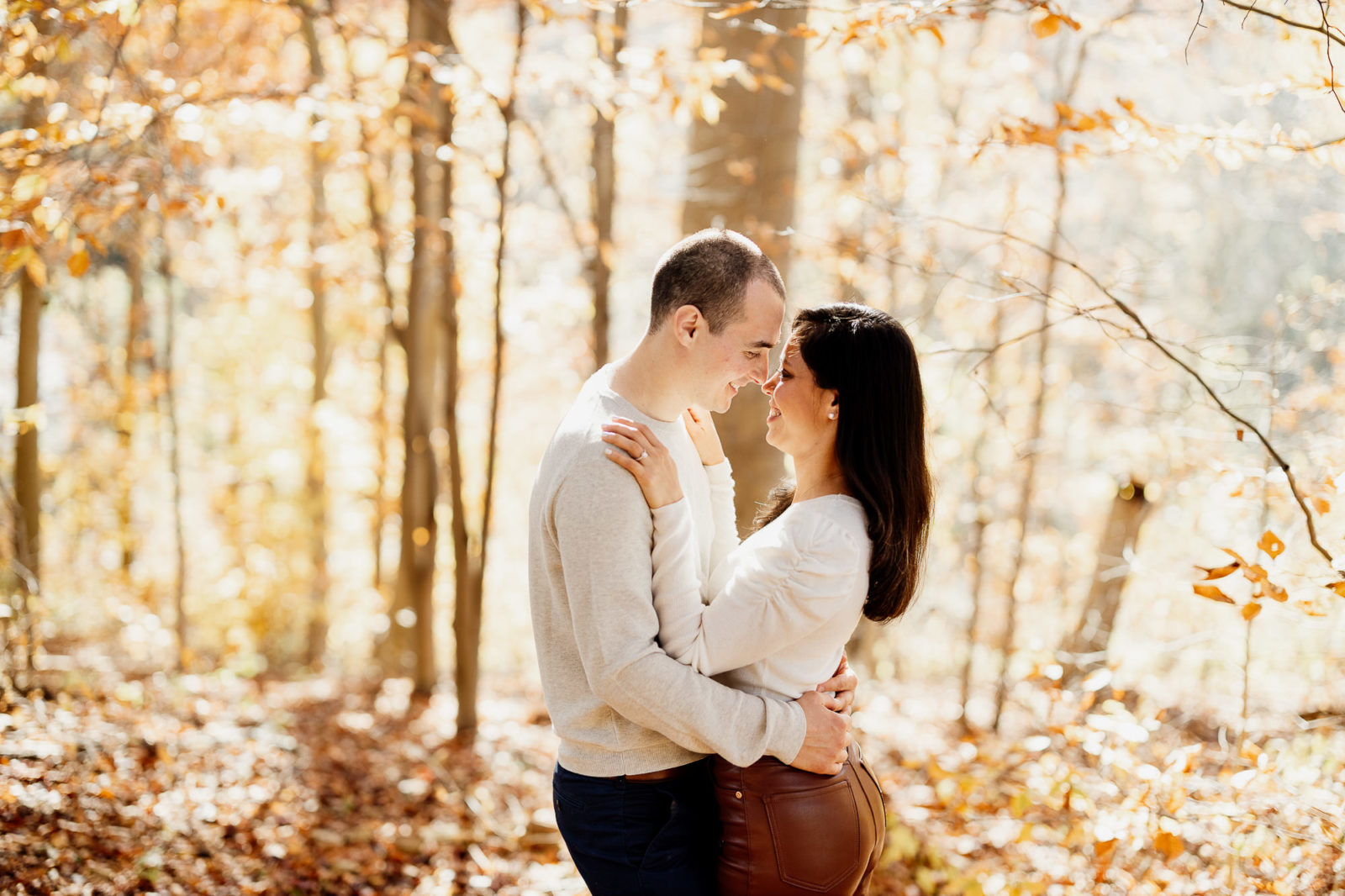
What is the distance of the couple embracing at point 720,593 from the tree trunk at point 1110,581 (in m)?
5.15

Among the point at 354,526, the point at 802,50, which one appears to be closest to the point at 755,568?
the point at 802,50

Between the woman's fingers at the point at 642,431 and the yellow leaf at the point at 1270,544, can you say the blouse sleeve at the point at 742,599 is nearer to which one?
the woman's fingers at the point at 642,431

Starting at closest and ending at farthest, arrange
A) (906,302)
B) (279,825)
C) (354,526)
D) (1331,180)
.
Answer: (279,825)
(1331,180)
(906,302)
(354,526)

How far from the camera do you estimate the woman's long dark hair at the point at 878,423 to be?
224 centimetres

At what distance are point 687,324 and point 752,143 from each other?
11.1 feet

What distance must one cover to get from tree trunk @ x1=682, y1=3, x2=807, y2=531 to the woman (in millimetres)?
2471

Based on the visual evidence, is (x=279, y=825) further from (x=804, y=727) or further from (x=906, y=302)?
(x=906, y=302)

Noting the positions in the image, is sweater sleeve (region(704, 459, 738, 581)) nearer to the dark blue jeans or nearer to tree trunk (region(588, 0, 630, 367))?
the dark blue jeans

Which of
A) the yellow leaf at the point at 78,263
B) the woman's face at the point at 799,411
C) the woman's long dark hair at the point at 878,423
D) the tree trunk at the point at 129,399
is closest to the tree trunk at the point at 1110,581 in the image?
the woman's long dark hair at the point at 878,423

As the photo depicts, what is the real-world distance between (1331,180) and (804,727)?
21.6 ft

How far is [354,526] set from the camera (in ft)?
48.7

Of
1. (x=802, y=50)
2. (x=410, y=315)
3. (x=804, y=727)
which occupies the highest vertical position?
(x=802, y=50)

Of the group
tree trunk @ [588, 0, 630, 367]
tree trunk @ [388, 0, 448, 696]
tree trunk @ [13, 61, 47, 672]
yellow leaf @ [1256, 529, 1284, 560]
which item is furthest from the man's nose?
tree trunk @ [388, 0, 448, 696]

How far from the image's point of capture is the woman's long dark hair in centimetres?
224
